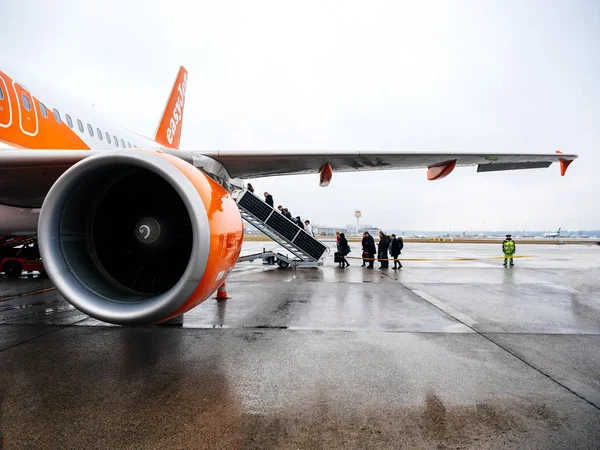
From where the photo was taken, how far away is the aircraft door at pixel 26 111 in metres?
3.92

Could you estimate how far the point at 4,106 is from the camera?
12.1 feet

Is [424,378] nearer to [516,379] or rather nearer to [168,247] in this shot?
[516,379]

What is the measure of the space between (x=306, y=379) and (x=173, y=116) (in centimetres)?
1008

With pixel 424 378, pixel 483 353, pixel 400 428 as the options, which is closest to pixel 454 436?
pixel 400 428

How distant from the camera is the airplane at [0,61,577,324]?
2.60 meters

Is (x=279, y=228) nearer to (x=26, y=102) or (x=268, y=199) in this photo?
(x=268, y=199)

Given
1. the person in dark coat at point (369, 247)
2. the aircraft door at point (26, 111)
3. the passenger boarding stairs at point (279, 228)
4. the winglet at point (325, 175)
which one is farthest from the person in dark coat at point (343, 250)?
the aircraft door at point (26, 111)

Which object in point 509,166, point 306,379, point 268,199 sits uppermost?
point 509,166

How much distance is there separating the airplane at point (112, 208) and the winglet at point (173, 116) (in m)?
4.59

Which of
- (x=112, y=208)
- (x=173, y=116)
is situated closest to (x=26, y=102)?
(x=112, y=208)

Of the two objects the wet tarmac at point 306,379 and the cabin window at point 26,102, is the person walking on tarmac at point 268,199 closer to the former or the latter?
the wet tarmac at point 306,379

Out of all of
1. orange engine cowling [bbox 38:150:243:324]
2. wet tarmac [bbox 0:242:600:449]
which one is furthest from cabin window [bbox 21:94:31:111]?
wet tarmac [bbox 0:242:600:449]

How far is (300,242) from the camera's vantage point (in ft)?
42.9

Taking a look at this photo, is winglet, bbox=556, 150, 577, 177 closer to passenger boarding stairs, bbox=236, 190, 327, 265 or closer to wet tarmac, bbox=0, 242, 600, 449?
wet tarmac, bbox=0, 242, 600, 449
